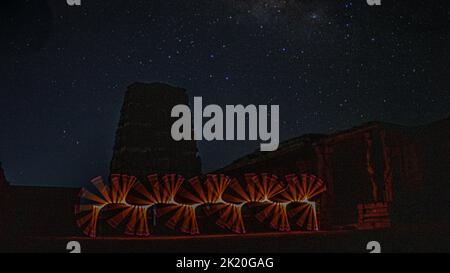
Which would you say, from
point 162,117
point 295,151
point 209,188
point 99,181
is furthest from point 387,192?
point 162,117

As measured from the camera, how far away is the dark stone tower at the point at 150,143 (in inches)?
463

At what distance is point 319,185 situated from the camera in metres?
8.29

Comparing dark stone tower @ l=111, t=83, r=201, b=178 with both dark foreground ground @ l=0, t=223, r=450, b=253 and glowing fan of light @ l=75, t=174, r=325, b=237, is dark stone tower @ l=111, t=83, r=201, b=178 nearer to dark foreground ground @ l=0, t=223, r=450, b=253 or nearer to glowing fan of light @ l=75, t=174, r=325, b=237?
glowing fan of light @ l=75, t=174, r=325, b=237

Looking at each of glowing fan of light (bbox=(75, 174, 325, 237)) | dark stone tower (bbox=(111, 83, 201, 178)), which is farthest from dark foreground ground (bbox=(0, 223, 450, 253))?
dark stone tower (bbox=(111, 83, 201, 178))

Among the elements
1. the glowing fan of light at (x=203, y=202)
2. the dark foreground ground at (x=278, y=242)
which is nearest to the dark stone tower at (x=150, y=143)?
the glowing fan of light at (x=203, y=202)

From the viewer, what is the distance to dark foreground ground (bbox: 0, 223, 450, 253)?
6.41 metres

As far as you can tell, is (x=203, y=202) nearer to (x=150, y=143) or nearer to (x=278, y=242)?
(x=278, y=242)

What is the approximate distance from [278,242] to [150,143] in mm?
7030

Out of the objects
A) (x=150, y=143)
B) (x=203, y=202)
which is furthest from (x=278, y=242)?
(x=150, y=143)

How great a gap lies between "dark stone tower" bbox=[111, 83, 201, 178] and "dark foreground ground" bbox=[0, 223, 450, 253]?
176 inches

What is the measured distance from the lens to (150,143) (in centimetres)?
1339
